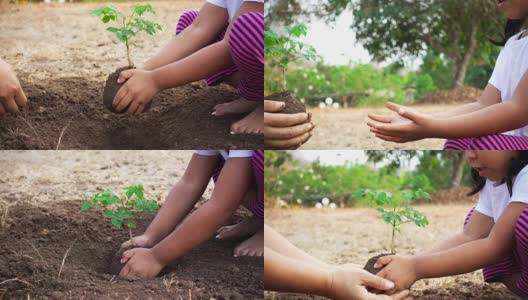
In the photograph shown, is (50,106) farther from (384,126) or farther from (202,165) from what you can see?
(384,126)

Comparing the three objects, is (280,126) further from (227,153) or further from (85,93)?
(85,93)

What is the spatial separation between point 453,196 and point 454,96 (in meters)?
0.27

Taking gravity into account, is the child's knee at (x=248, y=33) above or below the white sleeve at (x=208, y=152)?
above

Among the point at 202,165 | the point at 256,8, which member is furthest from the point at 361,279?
→ the point at 256,8

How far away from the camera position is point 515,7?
1.21m

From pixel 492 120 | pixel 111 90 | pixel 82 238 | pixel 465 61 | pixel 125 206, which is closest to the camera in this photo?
pixel 492 120

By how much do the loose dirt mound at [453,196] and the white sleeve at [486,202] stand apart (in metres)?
0.46

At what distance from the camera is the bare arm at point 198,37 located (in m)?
1.47

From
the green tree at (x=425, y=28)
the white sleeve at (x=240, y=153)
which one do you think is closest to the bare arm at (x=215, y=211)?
the white sleeve at (x=240, y=153)

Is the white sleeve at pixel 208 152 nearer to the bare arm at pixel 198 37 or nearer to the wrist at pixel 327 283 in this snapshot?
the bare arm at pixel 198 37

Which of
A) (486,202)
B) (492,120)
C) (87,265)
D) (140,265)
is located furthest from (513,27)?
(87,265)

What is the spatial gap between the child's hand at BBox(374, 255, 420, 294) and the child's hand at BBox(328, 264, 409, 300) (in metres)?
0.01

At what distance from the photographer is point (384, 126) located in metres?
1.21

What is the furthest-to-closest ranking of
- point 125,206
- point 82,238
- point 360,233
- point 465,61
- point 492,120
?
point 465,61, point 360,233, point 125,206, point 82,238, point 492,120
